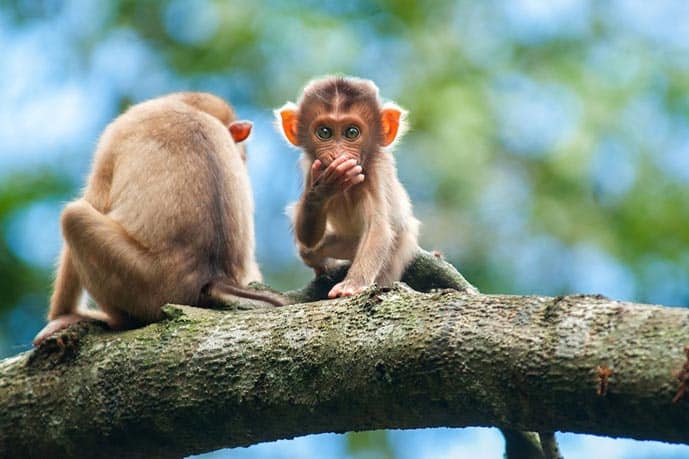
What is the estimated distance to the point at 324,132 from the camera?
6.54 m

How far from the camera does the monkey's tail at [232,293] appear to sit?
18.1ft

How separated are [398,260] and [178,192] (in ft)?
4.45

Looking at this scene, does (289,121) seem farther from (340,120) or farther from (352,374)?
(352,374)

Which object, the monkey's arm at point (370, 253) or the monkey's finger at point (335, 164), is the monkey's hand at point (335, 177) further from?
the monkey's arm at point (370, 253)

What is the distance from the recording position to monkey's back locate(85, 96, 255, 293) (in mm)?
5812

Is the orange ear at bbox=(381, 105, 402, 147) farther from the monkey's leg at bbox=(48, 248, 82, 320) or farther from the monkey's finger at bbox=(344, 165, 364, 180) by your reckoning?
the monkey's leg at bbox=(48, 248, 82, 320)

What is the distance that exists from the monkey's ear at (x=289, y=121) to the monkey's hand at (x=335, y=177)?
2.50ft

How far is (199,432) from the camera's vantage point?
4469 millimetres

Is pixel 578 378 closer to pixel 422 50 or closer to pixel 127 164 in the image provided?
pixel 127 164

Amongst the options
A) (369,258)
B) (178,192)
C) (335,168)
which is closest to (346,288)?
(369,258)

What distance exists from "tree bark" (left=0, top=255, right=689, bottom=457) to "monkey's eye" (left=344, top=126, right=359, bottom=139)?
6.64ft

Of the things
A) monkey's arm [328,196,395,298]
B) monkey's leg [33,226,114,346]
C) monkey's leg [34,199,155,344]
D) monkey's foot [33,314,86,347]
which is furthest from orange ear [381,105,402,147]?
monkey's foot [33,314,86,347]

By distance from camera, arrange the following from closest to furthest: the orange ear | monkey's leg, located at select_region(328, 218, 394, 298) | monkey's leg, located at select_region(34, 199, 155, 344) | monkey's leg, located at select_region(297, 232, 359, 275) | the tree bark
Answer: the tree bark
monkey's leg, located at select_region(34, 199, 155, 344)
monkey's leg, located at select_region(328, 218, 394, 298)
monkey's leg, located at select_region(297, 232, 359, 275)
the orange ear

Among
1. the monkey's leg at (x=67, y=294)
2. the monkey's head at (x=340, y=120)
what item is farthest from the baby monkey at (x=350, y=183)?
the monkey's leg at (x=67, y=294)
